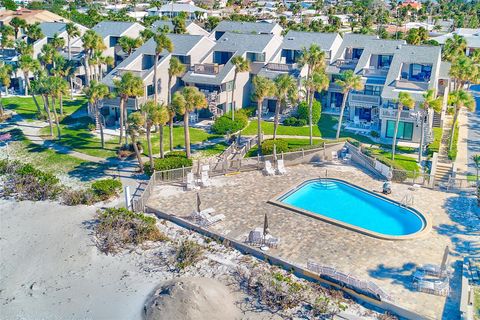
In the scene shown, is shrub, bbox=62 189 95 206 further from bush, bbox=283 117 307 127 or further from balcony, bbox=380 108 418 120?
balcony, bbox=380 108 418 120

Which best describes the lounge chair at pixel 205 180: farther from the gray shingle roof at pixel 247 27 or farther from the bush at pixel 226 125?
the gray shingle roof at pixel 247 27

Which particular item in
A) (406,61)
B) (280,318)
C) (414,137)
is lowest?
(280,318)

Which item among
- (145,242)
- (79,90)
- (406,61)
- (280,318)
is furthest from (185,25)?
(280,318)

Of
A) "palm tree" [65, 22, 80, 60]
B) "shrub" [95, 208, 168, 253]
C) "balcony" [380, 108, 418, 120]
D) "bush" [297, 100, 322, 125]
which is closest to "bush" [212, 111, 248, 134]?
"bush" [297, 100, 322, 125]

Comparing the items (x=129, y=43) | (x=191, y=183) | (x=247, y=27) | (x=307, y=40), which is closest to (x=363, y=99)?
(x=307, y=40)

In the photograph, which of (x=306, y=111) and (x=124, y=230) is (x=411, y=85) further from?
(x=124, y=230)

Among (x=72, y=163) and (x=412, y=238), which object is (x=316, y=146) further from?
(x=72, y=163)
